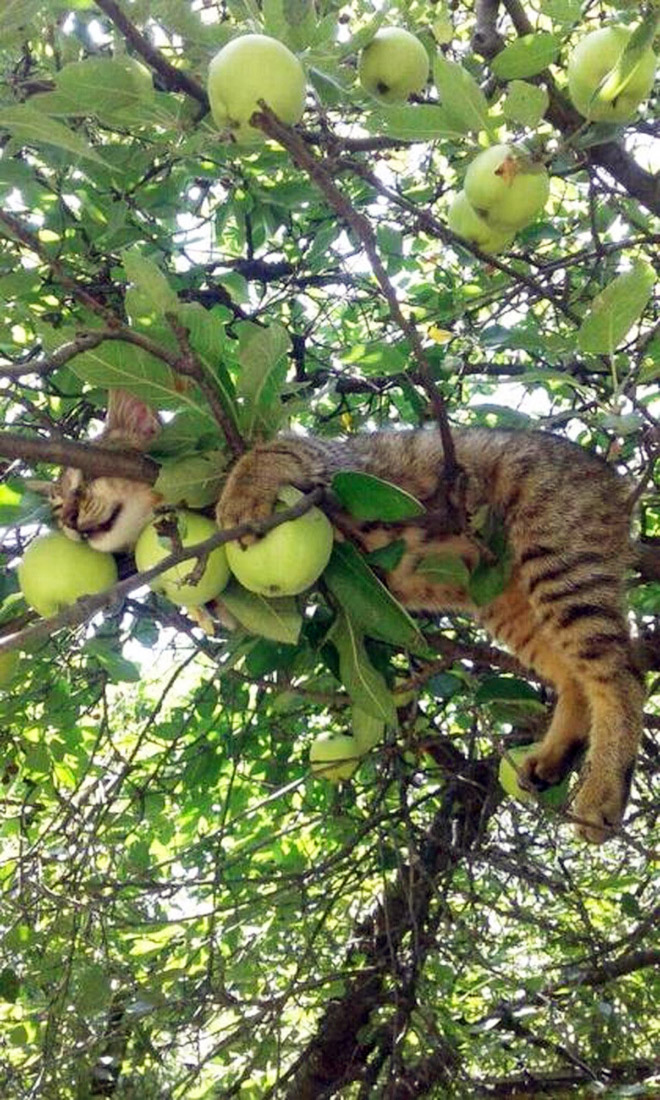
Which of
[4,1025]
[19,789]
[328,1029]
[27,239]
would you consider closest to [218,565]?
[27,239]

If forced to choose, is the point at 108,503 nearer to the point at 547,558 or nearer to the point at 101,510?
the point at 101,510

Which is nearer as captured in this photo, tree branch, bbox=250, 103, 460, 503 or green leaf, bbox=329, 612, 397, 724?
tree branch, bbox=250, 103, 460, 503

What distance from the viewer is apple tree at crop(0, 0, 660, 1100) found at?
2119 mm

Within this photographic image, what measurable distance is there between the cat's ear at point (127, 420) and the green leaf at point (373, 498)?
673 mm

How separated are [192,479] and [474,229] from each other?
0.77 metres

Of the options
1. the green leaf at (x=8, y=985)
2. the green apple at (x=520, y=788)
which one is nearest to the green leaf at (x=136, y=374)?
the green apple at (x=520, y=788)

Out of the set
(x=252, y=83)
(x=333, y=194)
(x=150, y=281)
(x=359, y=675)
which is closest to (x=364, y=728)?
(x=359, y=675)

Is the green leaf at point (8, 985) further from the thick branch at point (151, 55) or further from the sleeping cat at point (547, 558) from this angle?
the thick branch at point (151, 55)

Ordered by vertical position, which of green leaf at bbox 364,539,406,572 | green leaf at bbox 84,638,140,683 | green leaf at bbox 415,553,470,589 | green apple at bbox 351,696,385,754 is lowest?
green leaf at bbox 84,638,140,683

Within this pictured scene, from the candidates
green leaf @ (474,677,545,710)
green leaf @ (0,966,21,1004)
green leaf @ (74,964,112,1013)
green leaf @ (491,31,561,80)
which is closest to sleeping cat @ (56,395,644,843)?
green leaf @ (474,677,545,710)

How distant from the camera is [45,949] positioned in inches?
136

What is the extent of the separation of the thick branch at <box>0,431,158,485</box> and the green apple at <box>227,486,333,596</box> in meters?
0.27

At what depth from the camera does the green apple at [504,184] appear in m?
2.10

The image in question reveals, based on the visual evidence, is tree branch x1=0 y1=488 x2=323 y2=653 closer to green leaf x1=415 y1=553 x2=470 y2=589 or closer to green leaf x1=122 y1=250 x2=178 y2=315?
green leaf x1=122 y1=250 x2=178 y2=315
